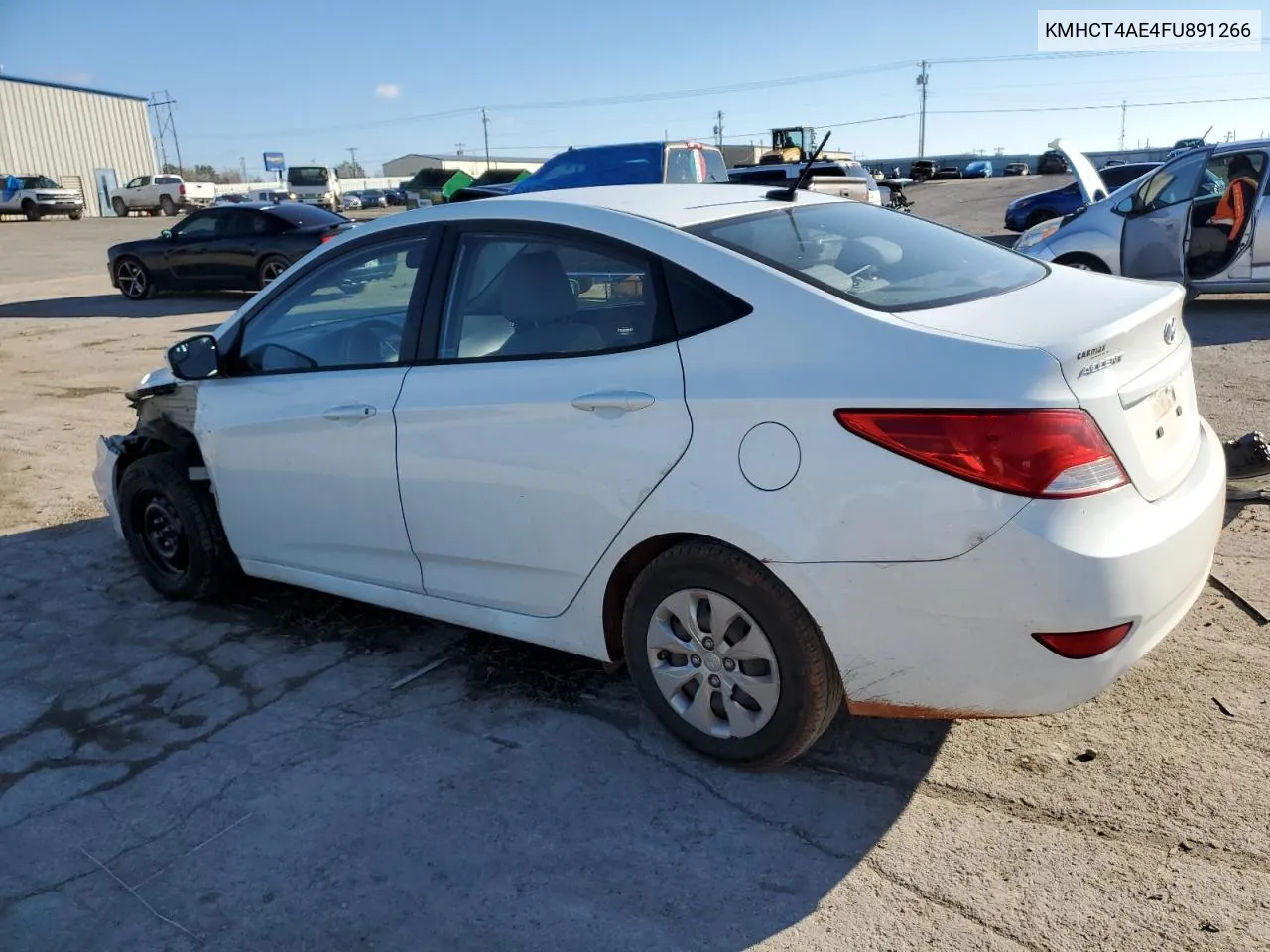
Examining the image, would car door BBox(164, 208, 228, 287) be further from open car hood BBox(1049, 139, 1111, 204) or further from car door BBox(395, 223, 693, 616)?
car door BBox(395, 223, 693, 616)

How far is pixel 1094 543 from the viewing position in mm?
2420

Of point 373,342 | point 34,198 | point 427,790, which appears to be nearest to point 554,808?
point 427,790

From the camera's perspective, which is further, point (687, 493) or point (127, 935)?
point (687, 493)

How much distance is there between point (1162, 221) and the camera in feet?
33.2

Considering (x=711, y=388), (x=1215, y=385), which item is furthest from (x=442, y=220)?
(x=1215, y=385)

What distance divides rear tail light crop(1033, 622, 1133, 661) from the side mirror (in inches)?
128

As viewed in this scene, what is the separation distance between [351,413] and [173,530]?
152 cm

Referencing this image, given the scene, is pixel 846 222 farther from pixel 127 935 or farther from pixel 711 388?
pixel 127 935

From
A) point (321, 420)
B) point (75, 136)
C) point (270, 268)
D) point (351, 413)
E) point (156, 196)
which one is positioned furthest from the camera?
point (75, 136)

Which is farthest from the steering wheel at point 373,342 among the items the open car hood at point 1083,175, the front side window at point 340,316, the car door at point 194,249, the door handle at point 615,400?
the car door at point 194,249

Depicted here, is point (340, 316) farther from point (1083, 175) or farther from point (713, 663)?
point (1083, 175)

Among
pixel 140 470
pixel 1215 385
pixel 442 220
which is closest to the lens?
pixel 442 220

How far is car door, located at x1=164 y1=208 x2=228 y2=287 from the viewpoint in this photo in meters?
15.8

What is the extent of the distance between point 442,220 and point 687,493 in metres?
1.47
